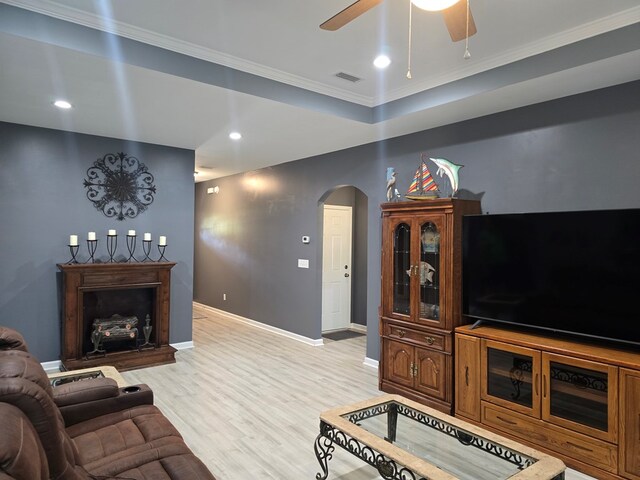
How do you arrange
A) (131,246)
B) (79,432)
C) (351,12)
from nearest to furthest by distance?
(351,12), (79,432), (131,246)

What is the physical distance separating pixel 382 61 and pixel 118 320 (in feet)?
13.3

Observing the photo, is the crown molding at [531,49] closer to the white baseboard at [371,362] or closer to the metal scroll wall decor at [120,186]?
the white baseboard at [371,362]

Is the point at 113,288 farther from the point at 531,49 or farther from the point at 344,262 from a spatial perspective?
the point at 531,49

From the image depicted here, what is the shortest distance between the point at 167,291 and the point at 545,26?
15.2 feet

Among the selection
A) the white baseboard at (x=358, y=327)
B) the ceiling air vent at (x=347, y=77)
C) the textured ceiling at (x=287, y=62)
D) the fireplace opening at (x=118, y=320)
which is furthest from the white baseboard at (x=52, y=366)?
the ceiling air vent at (x=347, y=77)

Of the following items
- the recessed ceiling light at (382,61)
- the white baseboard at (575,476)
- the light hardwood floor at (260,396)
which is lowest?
the white baseboard at (575,476)

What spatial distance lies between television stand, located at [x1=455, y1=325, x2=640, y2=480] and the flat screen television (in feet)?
0.55

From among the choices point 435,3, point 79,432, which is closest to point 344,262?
point 79,432

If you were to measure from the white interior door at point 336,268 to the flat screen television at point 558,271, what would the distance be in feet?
10.8

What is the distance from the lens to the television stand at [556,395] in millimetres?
2627

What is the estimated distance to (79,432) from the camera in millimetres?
2232

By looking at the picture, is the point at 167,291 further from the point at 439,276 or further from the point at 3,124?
the point at 439,276

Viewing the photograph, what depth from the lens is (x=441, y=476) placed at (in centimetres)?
192

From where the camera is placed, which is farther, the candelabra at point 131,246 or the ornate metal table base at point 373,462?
the candelabra at point 131,246
